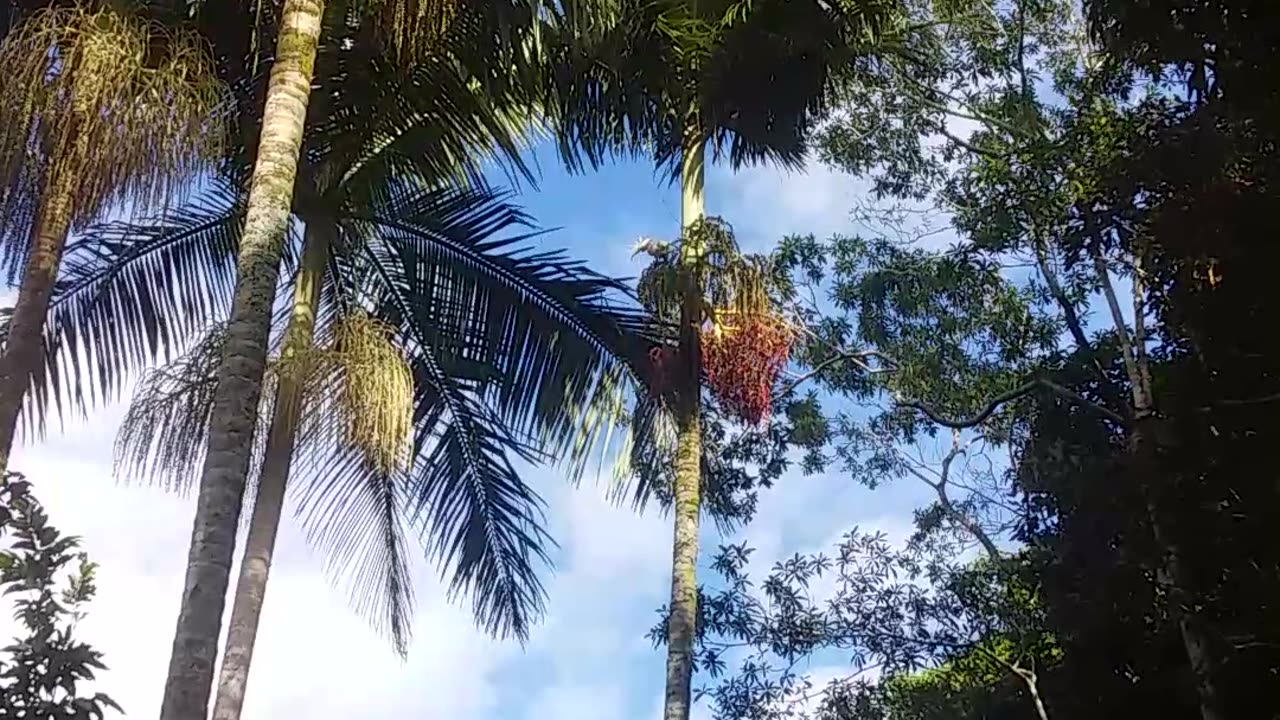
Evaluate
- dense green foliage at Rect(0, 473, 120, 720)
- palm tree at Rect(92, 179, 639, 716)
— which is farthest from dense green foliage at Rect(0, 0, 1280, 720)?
dense green foliage at Rect(0, 473, 120, 720)

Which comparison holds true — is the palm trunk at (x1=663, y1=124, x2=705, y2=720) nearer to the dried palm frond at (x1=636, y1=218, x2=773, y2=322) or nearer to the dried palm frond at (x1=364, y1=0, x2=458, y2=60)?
the dried palm frond at (x1=636, y1=218, x2=773, y2=322)

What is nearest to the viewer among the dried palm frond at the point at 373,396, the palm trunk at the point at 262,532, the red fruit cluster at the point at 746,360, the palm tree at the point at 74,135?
the palm tree at the point at 74,135

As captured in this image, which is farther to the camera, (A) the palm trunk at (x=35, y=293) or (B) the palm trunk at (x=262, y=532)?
(B) the palm trunk at (x=262, y=532)

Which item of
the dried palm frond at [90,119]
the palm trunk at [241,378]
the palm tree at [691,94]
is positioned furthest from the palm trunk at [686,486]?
the dried palm frond at [90,119]

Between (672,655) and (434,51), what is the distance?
132 inches

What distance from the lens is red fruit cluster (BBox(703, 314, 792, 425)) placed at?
639cm

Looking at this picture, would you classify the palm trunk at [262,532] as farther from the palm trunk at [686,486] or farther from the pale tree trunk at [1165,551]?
the pale tree trunk at [1165,551]

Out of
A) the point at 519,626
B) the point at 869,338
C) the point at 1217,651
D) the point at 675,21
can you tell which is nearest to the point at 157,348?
the point at 519,626

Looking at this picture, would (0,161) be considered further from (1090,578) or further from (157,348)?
(1090,578)

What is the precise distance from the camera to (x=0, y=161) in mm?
4973

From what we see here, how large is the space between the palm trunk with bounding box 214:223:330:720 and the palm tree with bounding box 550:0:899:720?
6.21 feet

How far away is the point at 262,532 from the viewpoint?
6.23m

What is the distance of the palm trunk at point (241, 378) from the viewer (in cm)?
408

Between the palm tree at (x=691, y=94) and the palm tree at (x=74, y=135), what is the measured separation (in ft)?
7.20
